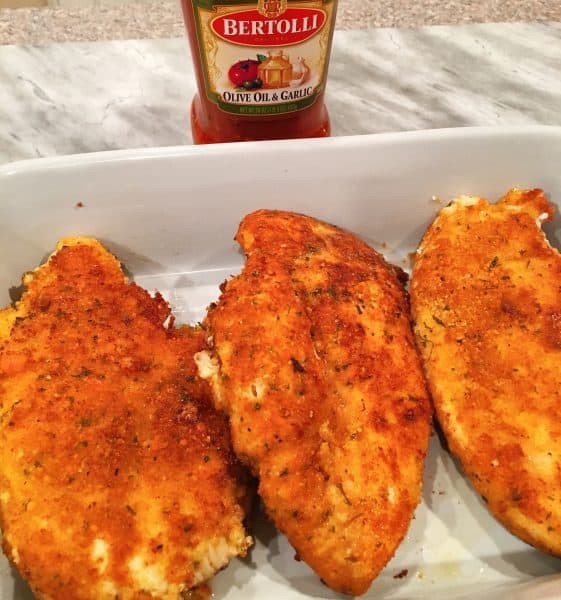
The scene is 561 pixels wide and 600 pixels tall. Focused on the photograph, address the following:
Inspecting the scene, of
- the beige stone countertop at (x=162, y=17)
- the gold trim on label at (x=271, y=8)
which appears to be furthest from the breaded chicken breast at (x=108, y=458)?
the beige stone countertop at (x=162, y=17)

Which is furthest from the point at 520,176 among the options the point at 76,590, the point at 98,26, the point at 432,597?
the point at 98,26

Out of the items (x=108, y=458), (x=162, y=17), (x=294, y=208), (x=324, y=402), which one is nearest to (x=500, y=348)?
(x=324, y=402)

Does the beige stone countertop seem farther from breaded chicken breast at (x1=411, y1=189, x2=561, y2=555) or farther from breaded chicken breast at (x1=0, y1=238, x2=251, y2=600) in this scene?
breaded chicken breast at (x1=0, y1=238, x2=251, y2=600)

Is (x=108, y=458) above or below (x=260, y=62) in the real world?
below

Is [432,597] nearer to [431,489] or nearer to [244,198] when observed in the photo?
[431,489]

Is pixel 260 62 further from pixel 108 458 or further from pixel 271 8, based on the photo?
pixel 108 458

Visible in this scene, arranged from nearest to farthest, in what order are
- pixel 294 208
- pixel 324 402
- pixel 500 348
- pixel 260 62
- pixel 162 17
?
Result: 1. pixel 324 402
2. pixel 500 348
3. pixel 260 62
4. pixel 294 208
5. pixel 162 17
